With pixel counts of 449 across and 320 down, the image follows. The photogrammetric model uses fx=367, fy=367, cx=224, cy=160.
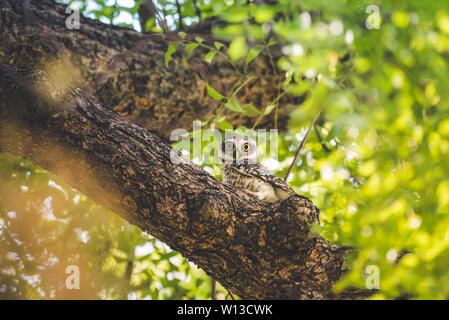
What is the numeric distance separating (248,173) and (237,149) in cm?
30

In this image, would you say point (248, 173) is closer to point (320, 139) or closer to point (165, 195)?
point (320, 139)

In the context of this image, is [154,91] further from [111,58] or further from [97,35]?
[97,35]

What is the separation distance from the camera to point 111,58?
246cm

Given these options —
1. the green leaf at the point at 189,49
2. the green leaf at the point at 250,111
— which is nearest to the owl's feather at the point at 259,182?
the green leaf at the point at 250,111

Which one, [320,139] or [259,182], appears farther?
[320,139]

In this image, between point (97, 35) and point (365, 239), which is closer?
point (365, 239)

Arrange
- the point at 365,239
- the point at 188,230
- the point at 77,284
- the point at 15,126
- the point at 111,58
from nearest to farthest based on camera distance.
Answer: the point at 365,239 < the point at 15,126 < the point at 188,230 < the point at 111,58 < the point at 77,284

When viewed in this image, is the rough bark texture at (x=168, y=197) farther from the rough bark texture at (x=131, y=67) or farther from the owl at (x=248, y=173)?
the rough bark texture at (x=131, y=67)

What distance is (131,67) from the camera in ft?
8.26

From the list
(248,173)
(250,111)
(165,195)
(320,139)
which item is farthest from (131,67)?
(320,139)

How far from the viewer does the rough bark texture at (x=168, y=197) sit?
1553mm

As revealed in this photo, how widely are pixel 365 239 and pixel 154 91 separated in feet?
6.36

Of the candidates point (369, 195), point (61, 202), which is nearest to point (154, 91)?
point (61, 202)

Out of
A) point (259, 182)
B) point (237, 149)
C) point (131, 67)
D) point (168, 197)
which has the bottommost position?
point (168, 197)
